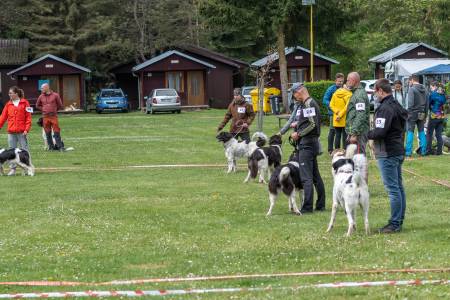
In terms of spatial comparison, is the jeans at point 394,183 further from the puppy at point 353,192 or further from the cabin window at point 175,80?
the cabin window at point 175,80

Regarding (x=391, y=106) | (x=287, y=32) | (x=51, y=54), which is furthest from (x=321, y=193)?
(x=51, y=54)

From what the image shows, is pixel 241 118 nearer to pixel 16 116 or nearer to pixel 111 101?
pixel 16 116

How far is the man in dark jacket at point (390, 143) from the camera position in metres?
10.3

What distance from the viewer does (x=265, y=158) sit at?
639 inches

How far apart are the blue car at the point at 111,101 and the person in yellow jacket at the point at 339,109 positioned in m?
38.3

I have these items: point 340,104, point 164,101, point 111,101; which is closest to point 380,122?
point 340,104

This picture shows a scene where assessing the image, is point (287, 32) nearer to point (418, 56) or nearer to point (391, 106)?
point (418, 56)

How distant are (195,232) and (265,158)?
215 inches

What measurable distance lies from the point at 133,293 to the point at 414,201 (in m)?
7.11

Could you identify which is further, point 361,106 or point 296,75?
point 296,75

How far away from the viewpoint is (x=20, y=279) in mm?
8281

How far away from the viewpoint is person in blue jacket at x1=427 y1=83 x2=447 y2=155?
20438mm

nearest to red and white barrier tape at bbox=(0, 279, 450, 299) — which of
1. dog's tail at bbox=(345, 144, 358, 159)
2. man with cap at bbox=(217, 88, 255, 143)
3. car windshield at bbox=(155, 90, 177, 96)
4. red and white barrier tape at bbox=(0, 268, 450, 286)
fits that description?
red and white barrier tape at bbox=(0, 268, 450, 286)

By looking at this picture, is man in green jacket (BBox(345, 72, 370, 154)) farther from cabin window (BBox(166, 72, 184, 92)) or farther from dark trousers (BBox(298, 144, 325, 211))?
cabin window (BBox(166, 72, 184, 92))
